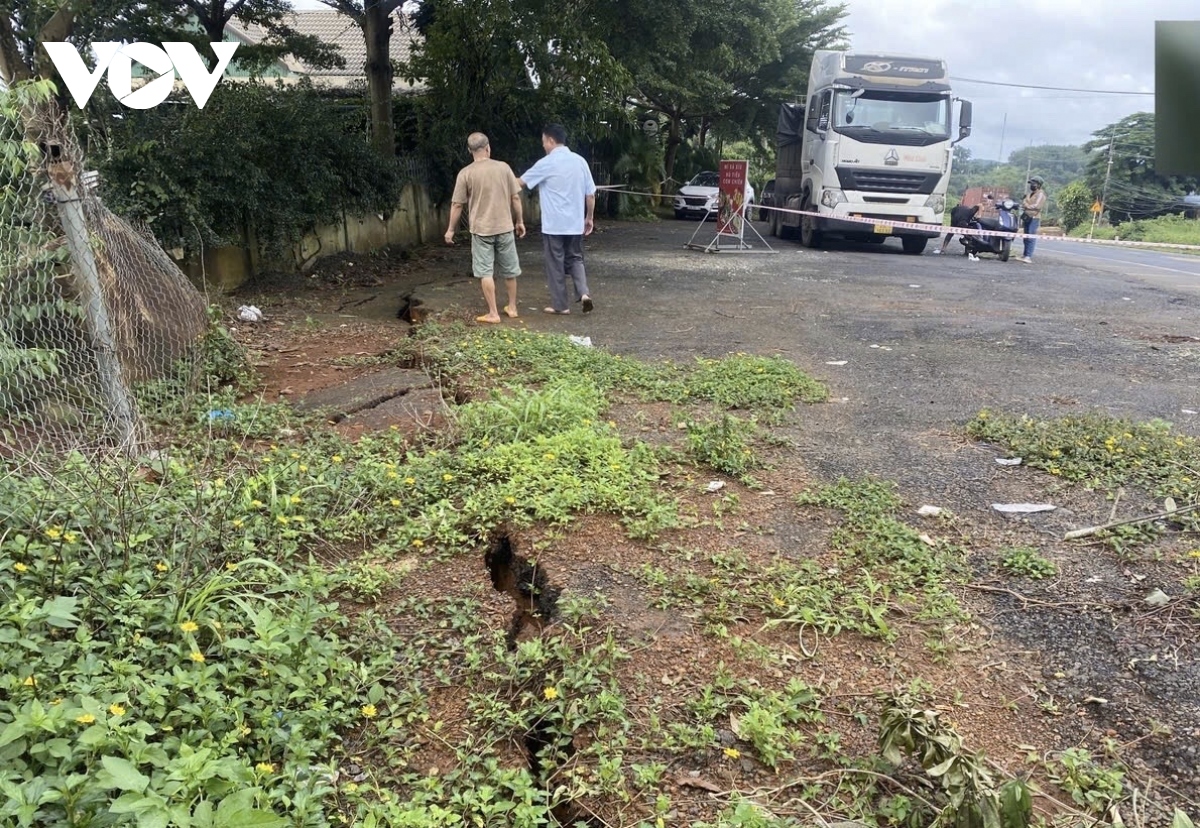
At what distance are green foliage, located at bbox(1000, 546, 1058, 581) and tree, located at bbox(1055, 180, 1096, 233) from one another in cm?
3968

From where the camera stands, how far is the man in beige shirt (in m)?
6.72

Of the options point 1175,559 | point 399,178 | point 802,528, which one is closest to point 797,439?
point 802,528

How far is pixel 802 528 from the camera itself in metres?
3.45

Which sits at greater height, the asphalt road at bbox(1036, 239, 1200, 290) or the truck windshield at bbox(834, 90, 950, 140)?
the truck windshield at bbox(834, 90, 950, 140)

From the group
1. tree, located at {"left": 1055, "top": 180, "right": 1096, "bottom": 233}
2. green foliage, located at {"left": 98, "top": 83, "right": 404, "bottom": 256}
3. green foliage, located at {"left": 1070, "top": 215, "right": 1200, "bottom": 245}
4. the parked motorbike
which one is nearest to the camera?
green foliage, located at {"left": 98, "top": 83, "right": 404, "bottom": 256}

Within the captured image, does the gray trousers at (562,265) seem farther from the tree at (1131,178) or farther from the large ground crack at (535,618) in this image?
the tree at (1131,178)

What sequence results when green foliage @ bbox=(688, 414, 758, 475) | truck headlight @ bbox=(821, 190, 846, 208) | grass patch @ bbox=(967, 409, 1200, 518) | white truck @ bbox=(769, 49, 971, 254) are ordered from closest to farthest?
grass patch @ bbox=(967, 409, 1200, 518) < green foliage @ bbox=(688, 414, 758, 475) < white truck @ bbox=(769, 49, 971, 254) < truck headlight @ bbox=(821, 190, 846, 208)

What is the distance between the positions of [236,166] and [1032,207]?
12.4 m

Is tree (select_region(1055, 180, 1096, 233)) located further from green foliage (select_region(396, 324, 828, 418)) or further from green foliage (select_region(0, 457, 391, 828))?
green foliage (select_region(0, 457, 391, 828))

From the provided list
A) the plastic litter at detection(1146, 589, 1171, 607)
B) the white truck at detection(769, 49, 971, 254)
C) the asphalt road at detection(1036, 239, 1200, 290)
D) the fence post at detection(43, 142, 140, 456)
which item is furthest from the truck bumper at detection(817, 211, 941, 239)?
the fence post at detection(43, 142, 140, 456)

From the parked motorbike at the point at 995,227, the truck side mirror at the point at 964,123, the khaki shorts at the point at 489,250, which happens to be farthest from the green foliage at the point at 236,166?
the parked motorbike at the point at 995,227

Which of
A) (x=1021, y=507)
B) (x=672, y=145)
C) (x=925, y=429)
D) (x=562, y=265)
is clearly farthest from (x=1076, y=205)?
(x=1021, y=507)

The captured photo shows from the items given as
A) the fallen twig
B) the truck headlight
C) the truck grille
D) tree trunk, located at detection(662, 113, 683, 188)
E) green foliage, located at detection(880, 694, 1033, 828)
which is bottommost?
green foliage, located at detection(880, 694, 1033, 828)

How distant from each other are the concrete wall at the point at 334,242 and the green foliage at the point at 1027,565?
5277 mm
